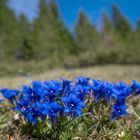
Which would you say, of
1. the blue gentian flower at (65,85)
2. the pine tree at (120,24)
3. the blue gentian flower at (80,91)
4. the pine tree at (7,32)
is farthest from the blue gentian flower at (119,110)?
the pine tree at (120,24)

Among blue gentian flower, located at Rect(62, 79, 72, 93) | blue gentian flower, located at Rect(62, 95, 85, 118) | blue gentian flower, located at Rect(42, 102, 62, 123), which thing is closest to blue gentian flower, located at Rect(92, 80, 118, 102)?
blue gentian flower, located at Rect(62, 79, 72, 93)

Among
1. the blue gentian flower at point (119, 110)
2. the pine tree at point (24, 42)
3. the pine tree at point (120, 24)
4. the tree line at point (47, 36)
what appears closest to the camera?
the blue gentian flower at point (119, 110)

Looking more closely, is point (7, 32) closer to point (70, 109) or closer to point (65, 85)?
point (65, 85)

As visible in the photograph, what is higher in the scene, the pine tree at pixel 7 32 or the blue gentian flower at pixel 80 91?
the pine tree at pixel 7 32

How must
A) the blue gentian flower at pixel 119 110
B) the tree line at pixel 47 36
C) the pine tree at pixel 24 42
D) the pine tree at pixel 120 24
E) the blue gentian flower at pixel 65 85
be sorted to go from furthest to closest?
the pine tree at pixel 120 24, the pine tree at pixel 24 42, the tree line at pixel 47 36, the blue gentian flower at pixel 65 85, the blue gentian flower at pixel 119 110

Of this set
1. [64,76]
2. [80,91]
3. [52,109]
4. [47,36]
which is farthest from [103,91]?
[47,36]

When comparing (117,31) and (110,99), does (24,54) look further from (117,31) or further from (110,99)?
(110,99)

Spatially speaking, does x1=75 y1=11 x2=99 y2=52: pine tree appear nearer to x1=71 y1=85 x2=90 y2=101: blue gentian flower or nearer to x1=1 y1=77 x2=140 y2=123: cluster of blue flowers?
x1=1 y1=77 x2=140 y2=123: cluster of blue flowers

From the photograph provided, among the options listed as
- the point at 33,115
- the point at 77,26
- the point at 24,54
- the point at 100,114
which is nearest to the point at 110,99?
the point at 100,114

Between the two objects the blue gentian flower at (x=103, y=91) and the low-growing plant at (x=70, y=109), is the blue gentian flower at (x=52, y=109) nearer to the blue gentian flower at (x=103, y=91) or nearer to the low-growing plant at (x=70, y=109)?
the low-growing plant at (x=70, y=109)
